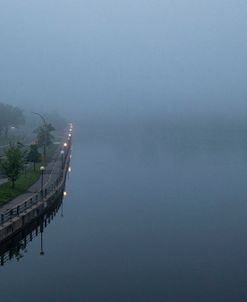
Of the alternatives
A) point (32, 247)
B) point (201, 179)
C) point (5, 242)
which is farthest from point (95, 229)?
point (201, 179)

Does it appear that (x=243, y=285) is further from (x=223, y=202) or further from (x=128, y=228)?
(x=223, y=202)

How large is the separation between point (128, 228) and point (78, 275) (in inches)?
650

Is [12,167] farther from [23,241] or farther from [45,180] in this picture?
[23,241]

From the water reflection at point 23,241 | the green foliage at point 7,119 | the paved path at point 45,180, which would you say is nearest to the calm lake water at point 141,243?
the water reflection at point 23,241

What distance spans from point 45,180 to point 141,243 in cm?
2070

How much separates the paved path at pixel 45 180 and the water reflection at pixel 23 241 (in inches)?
107

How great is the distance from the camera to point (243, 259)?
44.8 metres

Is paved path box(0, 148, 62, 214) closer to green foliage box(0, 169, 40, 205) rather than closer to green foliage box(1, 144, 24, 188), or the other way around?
green foliage box(0, 169, 40, 205)

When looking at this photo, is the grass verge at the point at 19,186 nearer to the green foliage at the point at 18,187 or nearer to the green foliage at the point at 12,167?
the green foliage at the point at 18,187

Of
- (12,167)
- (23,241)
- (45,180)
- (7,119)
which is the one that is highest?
(7,119)

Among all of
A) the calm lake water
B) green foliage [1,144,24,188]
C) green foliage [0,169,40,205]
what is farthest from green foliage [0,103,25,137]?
green foliage [1,144,24,188]

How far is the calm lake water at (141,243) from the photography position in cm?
3700

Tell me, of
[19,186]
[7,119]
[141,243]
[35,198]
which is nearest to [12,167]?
[19,186]

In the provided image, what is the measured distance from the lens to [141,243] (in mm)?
49375
